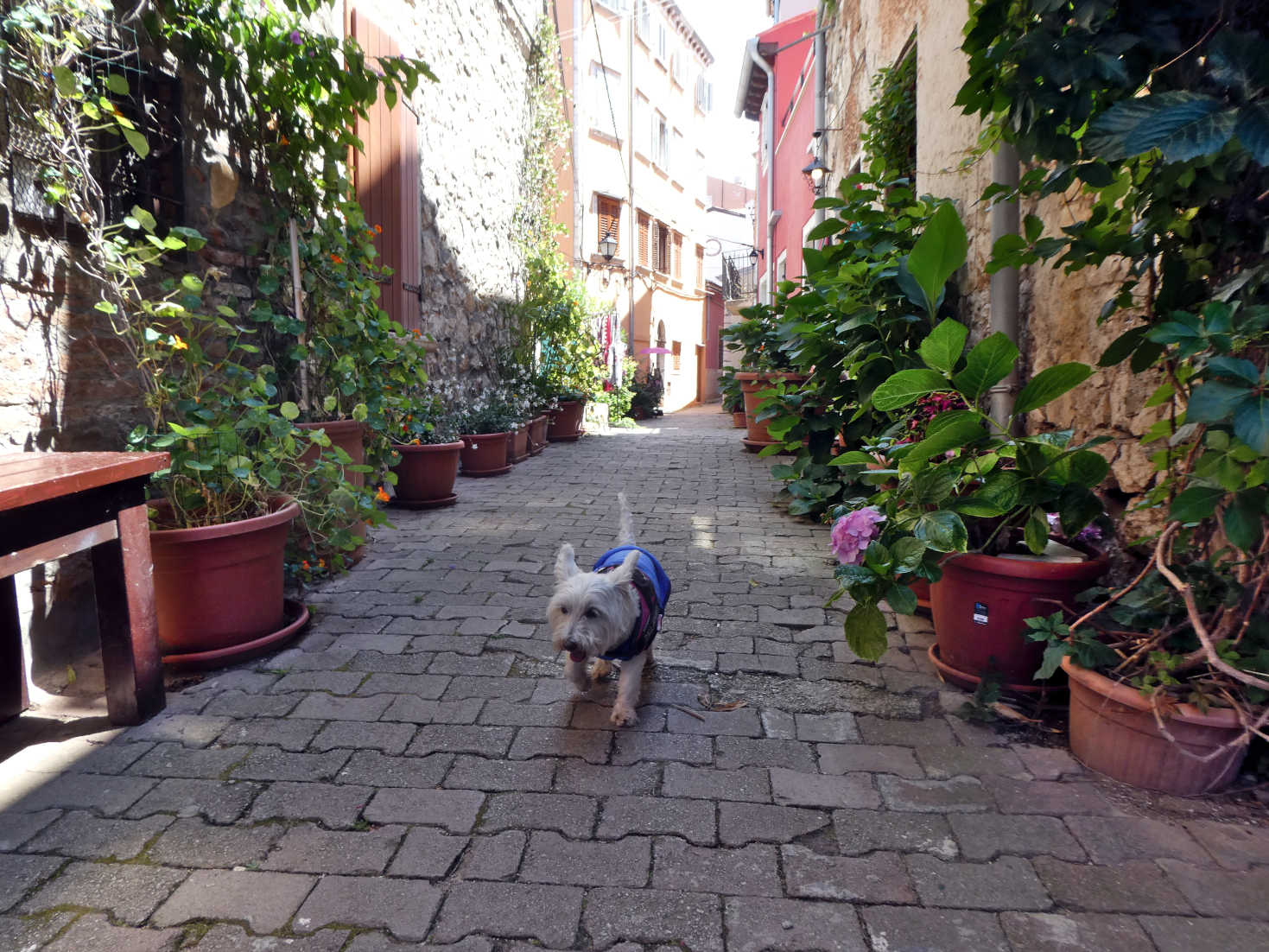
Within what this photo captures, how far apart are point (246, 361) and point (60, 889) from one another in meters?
2.71

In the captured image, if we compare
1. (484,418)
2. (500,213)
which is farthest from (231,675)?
(500,213)

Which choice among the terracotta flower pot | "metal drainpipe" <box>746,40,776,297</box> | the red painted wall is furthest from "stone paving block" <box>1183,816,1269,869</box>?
"metal drainpipe" <box>746,40,776,297</box>

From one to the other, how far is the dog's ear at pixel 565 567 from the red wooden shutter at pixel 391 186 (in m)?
3.37

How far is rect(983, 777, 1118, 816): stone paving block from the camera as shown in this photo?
194cm

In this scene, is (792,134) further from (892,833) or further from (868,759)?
(892,833)

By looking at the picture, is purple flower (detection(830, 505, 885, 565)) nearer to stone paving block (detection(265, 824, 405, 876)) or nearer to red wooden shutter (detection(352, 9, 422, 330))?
stone paving block (detection(265, 824, 405, 876))

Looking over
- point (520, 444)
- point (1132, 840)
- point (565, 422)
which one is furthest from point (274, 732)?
point (565, 422)

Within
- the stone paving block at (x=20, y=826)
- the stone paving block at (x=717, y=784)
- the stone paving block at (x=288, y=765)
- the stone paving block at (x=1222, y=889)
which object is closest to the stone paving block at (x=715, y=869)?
the stone paving block at (x=717, y=784)

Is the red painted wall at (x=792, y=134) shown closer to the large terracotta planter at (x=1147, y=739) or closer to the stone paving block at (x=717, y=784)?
the large terracotta planter at (x=1147, y=739)

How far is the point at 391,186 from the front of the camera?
5707mm

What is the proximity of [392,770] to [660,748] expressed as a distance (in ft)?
2.54

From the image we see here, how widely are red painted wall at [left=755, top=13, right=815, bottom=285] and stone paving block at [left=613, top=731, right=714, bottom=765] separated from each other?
9.80m

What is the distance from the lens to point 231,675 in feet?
9.08

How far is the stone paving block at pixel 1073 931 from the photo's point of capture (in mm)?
1498
